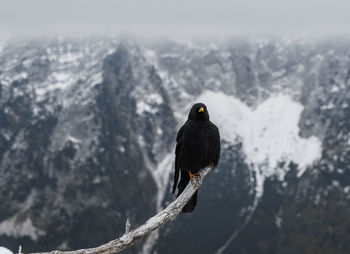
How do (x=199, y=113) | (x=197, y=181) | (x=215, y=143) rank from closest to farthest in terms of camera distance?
(x=197, y=181) < (x=199, y=113) < (x=215, y=143)

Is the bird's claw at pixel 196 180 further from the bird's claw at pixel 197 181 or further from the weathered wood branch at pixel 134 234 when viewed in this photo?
the weathered wood branch at pixel 134 234

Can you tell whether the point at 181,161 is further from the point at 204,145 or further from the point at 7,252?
the point at 7,252

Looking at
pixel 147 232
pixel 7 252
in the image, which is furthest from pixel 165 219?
pixel 7 252

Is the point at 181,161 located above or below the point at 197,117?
below

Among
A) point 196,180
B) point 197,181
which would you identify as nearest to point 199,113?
point 196,180

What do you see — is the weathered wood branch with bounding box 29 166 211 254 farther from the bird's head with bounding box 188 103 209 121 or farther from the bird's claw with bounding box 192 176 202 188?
the bird's head with bounding box 188 103 209 121

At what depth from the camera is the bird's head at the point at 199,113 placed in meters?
16.8

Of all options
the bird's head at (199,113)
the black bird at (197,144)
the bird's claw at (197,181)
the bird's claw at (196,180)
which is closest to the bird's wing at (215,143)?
the black bird at (197,144)

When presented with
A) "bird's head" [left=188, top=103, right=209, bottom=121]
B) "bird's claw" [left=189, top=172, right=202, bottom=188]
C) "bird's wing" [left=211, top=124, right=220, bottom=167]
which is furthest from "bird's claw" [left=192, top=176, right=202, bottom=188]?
"bird's head" [left=188, top=103, right=209, bottom=121]

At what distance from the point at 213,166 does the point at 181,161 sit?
1.77m

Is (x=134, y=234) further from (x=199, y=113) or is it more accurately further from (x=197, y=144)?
(x=199, y=113)

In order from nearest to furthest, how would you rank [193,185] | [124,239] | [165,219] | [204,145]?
[124,239] < [165,219] < [193,185] < [204,145]

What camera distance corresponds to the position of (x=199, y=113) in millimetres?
16969

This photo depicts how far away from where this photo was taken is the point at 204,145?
1698cm
